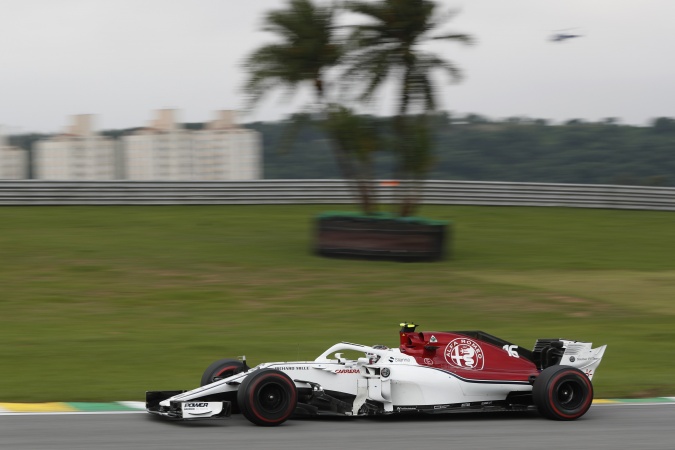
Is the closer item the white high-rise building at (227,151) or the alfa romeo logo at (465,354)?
the alfa romeo logo at (465,354)

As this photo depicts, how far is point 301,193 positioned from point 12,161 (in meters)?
10.6

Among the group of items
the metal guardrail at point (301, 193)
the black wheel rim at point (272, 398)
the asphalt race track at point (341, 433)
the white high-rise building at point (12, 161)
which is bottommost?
the asphalt race track at point (341, 433)

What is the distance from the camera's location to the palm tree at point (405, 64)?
2184 cm

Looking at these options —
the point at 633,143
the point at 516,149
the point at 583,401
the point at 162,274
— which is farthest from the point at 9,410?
the point at 633,143

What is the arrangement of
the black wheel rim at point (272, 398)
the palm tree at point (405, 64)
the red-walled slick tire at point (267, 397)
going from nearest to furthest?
the red-walled slick tire at point (267, 397) → the black wheel rim at point (272, 398) → the palm tree at point (405, 64)

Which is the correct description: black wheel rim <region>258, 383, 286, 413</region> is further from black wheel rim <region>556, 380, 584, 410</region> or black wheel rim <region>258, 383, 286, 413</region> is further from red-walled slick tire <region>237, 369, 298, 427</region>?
black wheel rim <region>556, 380, 584, 410</region>

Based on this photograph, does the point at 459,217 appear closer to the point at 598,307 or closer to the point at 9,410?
the point at 598,307

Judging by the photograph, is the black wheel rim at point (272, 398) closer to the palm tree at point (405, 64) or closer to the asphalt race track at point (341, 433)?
the asphalt race track at point (341, 433)

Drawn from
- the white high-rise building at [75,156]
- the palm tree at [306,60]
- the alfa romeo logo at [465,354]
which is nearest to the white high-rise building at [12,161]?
the white high-rise building at [75,156]

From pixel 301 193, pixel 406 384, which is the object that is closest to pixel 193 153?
pixel 301 193

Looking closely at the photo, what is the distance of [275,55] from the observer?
22344 mm

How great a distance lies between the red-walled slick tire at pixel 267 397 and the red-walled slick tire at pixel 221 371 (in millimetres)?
656

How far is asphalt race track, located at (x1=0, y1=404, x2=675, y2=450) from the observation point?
7230 mm

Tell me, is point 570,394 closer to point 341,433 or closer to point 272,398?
point 341,433
